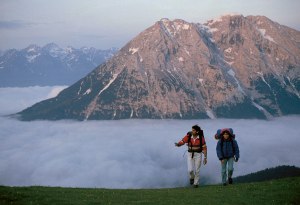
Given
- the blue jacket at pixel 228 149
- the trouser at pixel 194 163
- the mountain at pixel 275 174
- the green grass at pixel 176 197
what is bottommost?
the mountain at pixel 275 174

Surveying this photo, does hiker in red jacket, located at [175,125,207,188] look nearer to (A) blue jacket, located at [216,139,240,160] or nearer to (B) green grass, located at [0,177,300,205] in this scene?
(A) blue jacket, located at [216,139,240,160]

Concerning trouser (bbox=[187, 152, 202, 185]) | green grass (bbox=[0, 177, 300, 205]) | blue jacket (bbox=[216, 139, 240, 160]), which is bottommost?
green grass (bbox=[0, 177, 300, 205])

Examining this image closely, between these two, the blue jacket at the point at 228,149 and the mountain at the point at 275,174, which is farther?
the mountain at the point at 275,174

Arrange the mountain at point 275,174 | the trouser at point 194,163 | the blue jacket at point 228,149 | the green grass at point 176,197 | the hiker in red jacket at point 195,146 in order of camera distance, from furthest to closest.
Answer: the mountain at point 275,174 < the blue jacket at point 228,149 < the trouser at point 194,163 < the hiker in red jacket at point 195,146 < the green grass at point 176,197

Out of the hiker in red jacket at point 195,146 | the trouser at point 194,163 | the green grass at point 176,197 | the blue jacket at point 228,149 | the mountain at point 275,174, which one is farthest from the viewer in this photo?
the mountain at point 275,174

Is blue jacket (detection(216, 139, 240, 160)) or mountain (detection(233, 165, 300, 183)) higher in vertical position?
blue jacket (detection(216, 139, 240, 160))

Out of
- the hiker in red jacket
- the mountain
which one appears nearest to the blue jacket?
the hiker in red jacket

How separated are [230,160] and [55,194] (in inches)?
587

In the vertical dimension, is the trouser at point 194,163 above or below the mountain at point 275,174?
above

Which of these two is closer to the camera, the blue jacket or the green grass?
the green grass

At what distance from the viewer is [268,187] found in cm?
3444

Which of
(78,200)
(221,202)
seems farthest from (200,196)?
(78,200)

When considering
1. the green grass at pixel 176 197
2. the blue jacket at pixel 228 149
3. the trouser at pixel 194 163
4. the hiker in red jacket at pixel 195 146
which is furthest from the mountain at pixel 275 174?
the green grass at pixel 176 197

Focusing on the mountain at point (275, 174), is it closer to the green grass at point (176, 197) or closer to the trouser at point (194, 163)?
the trouser at point (194, 163)
